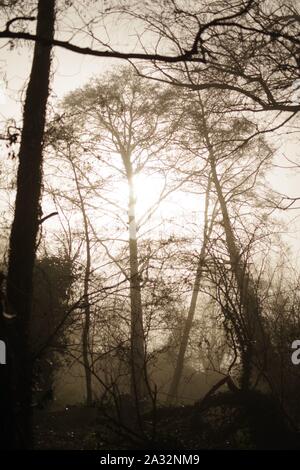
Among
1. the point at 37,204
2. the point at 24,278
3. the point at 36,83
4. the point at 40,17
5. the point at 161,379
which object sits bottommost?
the point at 161,379

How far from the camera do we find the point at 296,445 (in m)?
5.84

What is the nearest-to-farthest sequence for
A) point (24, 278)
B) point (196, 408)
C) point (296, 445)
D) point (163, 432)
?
point (24, 278), point (296, 445), point (163, 432), point (196, 408)

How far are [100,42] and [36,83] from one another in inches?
43.3

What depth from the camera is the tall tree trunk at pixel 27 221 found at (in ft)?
13.1

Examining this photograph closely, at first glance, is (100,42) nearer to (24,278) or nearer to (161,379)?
(24,278)

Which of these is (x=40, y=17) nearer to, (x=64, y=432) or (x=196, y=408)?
(x=196, y=408)

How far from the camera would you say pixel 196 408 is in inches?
280

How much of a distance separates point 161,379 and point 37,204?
2881 centimetres

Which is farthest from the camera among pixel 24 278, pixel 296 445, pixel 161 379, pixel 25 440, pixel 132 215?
pixel 161 379

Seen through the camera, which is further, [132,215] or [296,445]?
[132,215]

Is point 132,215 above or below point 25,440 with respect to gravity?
above

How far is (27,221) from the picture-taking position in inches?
187

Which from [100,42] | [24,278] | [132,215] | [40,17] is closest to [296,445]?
[24,278]

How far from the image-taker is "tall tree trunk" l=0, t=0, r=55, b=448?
401 cm
